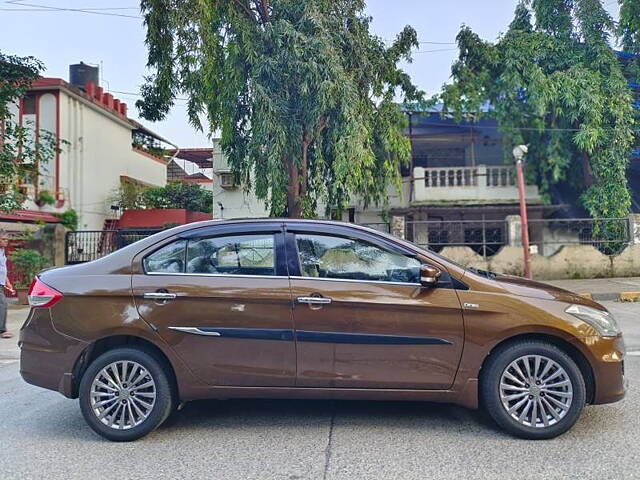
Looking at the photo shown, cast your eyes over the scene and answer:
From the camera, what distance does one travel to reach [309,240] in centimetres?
374

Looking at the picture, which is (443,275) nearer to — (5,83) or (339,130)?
(339,130)

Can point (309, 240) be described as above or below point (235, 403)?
above

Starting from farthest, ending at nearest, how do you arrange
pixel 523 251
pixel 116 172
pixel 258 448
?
1. pixel 116 172
2. pixel 523 251
3. pixel 258 448

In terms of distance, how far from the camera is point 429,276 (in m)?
3.47

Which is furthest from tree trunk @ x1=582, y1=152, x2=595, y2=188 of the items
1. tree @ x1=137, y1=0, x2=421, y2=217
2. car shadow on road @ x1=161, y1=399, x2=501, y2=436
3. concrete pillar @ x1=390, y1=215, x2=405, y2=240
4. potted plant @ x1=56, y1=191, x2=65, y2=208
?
potted plant @ x1=56, y1=191, x2=65, y2=208

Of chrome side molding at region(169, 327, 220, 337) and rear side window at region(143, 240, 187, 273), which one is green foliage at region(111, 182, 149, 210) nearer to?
rear side window at region(143, 240, 187, 273)

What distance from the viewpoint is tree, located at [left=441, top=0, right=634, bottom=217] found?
45.1 feet

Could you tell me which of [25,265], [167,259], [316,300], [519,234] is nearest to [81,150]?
[25,265]

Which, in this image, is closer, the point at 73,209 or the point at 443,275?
the point at 443,275

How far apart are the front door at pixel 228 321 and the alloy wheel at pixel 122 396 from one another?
360 millimetres

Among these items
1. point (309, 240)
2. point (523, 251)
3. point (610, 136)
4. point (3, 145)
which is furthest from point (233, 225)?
point (610, 136)

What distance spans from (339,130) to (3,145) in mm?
7574

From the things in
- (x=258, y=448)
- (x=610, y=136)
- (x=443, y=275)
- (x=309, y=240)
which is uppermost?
(x=610, y=136)

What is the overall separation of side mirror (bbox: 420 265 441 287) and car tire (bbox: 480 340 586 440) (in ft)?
2.32
